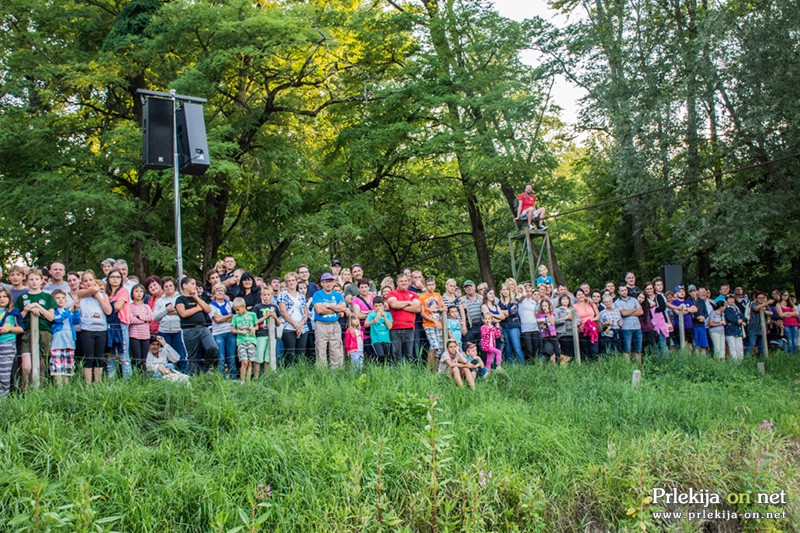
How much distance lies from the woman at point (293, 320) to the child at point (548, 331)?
3599 millimetres

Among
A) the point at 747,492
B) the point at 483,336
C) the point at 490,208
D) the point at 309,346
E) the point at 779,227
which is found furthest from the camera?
the point at 490,208

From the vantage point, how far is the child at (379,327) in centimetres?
888

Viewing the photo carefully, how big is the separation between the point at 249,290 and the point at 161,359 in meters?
1.49

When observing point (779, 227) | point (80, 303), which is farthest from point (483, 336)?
point (779, 227)

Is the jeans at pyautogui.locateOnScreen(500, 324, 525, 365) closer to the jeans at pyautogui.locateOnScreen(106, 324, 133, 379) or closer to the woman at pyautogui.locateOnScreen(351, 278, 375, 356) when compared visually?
the woman at pyautogui.locateOnScreen(351, 278, 375, 356)

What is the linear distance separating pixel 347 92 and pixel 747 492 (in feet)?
51.5

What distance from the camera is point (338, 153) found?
19703 millimetres

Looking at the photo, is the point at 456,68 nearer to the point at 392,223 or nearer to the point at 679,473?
the point at 392,223

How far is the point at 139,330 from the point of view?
7527 mm

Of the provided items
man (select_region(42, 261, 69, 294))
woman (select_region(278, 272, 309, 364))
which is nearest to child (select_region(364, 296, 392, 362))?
woman (select_region(278, 272, 309, 364))

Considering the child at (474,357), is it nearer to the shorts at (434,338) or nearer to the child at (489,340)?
the shorts at (434,338)

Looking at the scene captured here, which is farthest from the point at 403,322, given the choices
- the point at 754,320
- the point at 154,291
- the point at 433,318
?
the point at 754,320

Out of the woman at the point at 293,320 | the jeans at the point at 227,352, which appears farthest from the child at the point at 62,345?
the woman at the point at 293,320

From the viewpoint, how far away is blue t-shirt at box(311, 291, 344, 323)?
8602 millimetres
